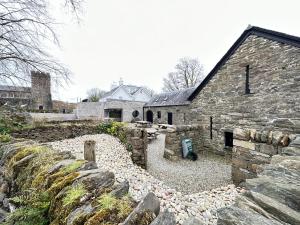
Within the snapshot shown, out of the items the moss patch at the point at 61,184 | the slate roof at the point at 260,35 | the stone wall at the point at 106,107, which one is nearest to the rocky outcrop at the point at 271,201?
the moss patch at the point at 61,184

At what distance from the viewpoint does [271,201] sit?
60.4 inches

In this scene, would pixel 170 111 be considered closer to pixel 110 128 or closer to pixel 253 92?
pixel 110 128

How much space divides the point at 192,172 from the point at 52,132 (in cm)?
707

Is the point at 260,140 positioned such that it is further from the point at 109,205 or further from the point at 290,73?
the point at 290,73

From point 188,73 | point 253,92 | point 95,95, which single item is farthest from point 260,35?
point 95,95

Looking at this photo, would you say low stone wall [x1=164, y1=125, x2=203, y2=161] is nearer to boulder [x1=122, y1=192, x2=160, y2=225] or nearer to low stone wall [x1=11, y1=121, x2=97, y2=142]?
low stone wall [x1=11, y1=121, x2=97, y2=142]

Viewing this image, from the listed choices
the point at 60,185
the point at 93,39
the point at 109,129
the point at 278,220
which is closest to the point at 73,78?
the point at 93,39

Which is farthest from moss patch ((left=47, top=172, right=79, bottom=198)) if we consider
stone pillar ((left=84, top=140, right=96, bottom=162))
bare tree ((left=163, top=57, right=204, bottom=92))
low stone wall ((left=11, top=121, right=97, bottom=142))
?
bare tree ((left=163, top=57, right=204, bottom=92))

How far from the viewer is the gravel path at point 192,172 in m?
6.12

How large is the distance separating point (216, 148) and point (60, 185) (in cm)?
1010

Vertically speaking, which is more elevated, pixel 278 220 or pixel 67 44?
pixel 67 44

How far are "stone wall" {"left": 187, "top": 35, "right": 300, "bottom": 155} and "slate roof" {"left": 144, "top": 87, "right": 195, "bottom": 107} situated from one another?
7.60 metres

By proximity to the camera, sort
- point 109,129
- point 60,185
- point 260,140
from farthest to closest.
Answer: point 109,129 < point 260,140 < point 60,185

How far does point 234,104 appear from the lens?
10117 millimetres
